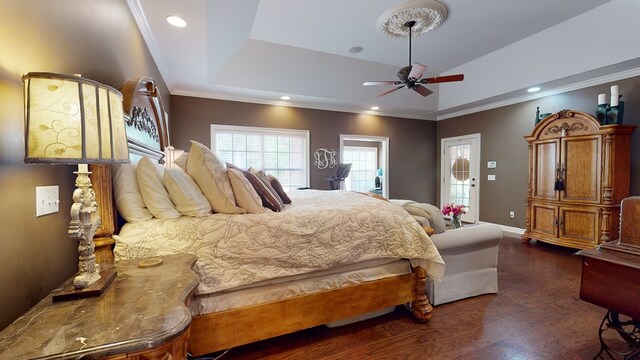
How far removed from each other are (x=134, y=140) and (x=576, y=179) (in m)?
5.50

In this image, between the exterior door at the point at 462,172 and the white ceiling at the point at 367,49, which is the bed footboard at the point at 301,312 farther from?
the exterior door at the point at 462,172

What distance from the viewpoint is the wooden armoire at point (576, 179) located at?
11.4 feet

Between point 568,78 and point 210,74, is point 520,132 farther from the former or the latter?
point 210,74

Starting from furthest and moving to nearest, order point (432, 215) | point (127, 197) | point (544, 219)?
1. point (544, 219)
2. point (432, 215)
3. point (127, 197)

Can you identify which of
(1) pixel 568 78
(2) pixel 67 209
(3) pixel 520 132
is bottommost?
(2) pixel 67 209

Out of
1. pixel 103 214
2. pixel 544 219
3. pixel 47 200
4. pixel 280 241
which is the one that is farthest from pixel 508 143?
pixel 47 200

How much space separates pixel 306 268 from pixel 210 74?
3429mm

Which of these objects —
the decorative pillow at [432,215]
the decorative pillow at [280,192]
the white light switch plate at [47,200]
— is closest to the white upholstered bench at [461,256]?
the decorative pillow at [432,215]

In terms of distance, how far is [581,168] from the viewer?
3.74 metres

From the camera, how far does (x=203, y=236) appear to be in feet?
5.00

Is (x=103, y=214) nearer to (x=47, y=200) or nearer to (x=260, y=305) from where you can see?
(x=47, y=200)

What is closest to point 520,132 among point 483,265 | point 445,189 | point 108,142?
point 445,189

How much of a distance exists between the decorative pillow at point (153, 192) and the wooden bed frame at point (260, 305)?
0.17 metres

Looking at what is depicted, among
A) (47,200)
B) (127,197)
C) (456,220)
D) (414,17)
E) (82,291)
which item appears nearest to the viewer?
(82,291)
